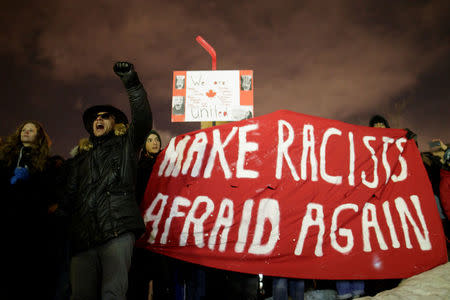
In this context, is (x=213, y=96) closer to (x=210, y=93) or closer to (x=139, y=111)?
(x=210, y=93)

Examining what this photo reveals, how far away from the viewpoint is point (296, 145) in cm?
295

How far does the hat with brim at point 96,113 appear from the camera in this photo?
2.45 meters

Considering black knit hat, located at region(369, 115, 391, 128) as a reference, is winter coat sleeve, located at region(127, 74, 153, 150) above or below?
below

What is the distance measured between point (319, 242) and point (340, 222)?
0.30 m

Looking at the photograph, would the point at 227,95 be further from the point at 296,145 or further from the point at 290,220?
the point at 290,220

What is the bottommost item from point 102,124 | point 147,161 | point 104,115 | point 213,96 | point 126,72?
point 147,161

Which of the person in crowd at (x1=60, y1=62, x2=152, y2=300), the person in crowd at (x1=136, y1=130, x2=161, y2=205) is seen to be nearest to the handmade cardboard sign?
the person in crowd at (x1=136, y1=130, x2=161, y2=205)

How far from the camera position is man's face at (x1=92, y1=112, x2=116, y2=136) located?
7.51 ft

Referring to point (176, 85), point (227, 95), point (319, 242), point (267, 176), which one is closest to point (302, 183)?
point (267, 176)

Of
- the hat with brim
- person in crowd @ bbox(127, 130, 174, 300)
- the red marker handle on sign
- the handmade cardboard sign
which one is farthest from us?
the red marker handle on sign

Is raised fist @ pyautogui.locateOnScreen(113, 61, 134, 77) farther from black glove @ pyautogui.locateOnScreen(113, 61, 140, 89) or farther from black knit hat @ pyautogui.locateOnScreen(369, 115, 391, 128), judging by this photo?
black knit hat @ pyautogui.locateOnScreen(369, 115, 391, 128)

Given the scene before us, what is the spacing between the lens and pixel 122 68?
1.98 meters

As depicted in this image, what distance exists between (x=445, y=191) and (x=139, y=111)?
3548 millimetres

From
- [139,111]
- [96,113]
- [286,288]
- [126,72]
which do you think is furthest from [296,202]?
[96,113]
